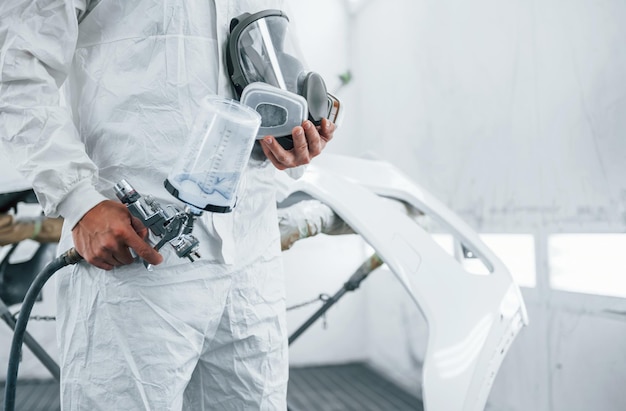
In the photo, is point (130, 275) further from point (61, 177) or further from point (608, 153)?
point (608, 153)

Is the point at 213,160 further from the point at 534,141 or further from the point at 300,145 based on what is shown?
the point at 534,141

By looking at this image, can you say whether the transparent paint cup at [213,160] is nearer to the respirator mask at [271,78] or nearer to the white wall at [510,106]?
the respirator mask at [271,78]

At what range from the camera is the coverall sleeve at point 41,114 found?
58cm

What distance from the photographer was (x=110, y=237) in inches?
21.8

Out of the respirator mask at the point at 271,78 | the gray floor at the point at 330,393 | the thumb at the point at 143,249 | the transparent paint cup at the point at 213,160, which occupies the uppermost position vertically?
the respirator mask at the point at 271,78

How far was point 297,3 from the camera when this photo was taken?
273cm

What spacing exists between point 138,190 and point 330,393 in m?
Result: 1.95

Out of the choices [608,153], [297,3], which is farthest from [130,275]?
[297,3]

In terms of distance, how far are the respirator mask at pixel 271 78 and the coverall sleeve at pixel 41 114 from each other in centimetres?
21

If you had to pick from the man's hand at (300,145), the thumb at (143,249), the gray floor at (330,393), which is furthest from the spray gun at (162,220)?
the gray floor at (330,393)

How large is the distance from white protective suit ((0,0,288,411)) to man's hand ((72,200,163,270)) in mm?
18

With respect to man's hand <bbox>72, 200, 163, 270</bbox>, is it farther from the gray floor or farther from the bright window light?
the gray floor

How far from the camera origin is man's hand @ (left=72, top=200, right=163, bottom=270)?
0.56m

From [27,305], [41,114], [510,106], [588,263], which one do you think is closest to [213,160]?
[41,114]
